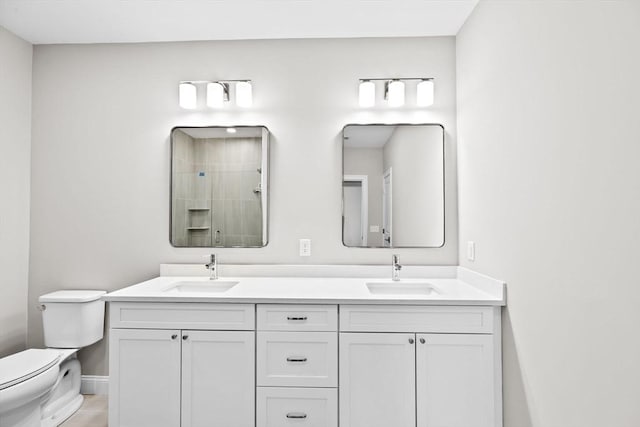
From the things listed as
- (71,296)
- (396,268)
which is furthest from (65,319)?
(396,268)

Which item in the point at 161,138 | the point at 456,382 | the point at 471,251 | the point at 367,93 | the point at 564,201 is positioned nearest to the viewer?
the point at 564,201

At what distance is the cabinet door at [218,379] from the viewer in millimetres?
1891

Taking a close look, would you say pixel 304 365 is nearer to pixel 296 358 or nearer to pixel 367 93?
pixel 296 358

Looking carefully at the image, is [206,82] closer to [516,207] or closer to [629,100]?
[516,207]

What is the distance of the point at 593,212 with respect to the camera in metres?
1.20

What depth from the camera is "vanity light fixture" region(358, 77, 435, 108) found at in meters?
2.45

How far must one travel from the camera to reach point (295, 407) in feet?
6.17

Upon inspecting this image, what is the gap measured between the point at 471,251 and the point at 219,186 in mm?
1713

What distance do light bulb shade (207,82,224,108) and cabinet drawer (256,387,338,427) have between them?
1825mm

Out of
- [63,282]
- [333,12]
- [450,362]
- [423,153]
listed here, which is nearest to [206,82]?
[333,12]

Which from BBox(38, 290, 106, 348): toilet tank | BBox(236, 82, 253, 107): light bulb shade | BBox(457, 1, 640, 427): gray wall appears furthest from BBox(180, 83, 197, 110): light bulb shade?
BBox(457, 1, 640, 427): gray wall

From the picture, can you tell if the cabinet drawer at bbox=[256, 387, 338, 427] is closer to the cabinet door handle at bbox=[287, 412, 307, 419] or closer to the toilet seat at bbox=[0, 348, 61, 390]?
the cabinet door handle at bbox=[287, 412, 307, 419]

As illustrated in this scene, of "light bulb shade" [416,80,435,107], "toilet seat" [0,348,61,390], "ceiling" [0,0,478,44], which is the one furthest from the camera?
"light bulb shade" [416,80,435,107]

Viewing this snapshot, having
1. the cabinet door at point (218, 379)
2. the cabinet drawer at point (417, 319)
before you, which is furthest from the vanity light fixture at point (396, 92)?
the cabinet door at point (218, 379)
